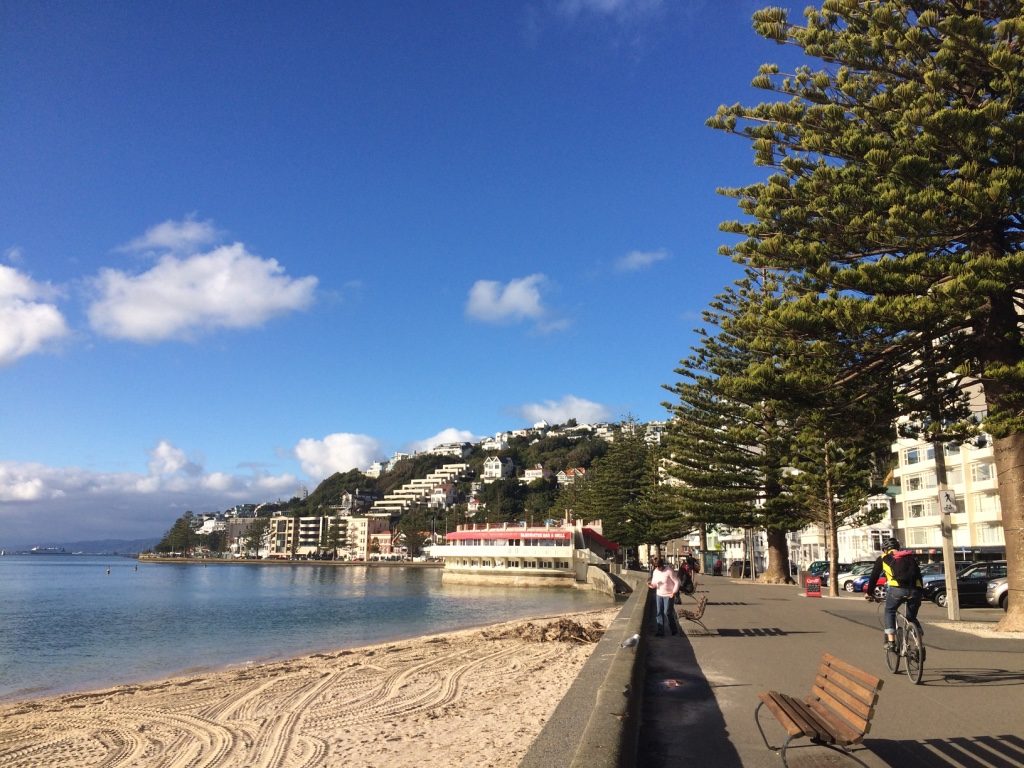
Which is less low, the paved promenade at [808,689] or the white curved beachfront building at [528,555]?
the paved promenade at [808,689]

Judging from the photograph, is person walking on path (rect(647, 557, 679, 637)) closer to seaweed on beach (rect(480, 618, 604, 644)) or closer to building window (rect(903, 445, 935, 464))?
seaweed on beach (rect(480, 618, 604, 644))

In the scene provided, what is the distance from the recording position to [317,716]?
9.86m

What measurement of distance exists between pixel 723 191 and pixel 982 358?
5.06 metres

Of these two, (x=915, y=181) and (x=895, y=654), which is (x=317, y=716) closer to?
(x=895, y=654)

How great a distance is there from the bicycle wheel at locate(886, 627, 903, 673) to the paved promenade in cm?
16

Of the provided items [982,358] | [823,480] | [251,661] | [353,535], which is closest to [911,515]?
[823,480]

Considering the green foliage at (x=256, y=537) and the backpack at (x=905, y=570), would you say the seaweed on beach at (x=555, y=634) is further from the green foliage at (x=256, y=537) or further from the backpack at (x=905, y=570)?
the green foliage at (x=256, y=537)

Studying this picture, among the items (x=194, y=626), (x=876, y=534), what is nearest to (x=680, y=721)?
(x=194, y=626)

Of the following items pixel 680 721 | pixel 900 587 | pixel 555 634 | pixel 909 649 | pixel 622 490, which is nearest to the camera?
pixel 680 721

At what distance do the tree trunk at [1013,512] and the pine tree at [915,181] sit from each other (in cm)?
2

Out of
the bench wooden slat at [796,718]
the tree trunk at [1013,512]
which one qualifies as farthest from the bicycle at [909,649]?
the tree trunk at [1013,512]

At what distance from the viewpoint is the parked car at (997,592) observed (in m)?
16.2

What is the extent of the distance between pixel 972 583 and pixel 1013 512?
7.33 meters

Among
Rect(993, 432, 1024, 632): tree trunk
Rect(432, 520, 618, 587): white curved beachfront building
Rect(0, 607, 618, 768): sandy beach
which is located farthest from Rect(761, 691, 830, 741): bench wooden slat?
Rect(432, 520, 618, 587): white curved beachfront building
